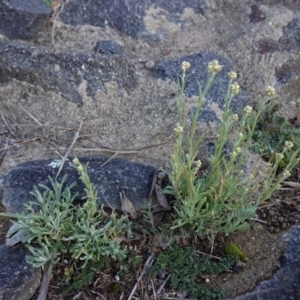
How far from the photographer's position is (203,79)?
9.96ft

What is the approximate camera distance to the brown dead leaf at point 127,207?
2459mm

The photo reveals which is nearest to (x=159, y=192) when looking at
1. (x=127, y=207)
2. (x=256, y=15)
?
(x=127, y=207)

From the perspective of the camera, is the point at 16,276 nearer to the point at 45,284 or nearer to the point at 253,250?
the point at 45,284

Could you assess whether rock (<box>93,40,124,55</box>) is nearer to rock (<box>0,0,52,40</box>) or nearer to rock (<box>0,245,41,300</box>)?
rock (<box>0,0,52,40</box>)

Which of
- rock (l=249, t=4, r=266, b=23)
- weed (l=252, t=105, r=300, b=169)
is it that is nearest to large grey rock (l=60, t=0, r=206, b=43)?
rock (l=249, t=4, r=266, b=23)

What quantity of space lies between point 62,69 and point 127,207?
103 centimetres

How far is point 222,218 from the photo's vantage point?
2.26 m

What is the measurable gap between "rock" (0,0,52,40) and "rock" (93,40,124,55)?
1.38 feet

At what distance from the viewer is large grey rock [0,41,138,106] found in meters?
2.92

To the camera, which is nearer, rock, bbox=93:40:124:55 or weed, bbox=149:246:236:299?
weed, bbox=149:246:236:299

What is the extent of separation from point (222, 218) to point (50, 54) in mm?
1499

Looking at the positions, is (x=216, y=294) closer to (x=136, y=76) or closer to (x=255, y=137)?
(x=255, y=137)

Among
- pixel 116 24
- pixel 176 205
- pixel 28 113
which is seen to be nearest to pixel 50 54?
pixel 28 113

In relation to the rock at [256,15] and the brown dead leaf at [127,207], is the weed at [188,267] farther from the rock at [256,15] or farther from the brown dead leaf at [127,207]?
the rock at [256,15]
